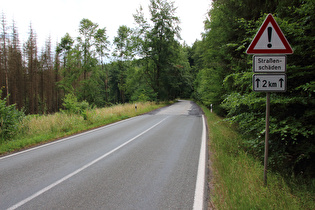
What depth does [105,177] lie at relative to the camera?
3.93 metres

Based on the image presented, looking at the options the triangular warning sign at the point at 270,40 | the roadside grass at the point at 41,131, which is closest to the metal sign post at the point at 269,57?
the triangular warning sign at the point at 270,40

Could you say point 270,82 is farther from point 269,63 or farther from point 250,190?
point 250,190

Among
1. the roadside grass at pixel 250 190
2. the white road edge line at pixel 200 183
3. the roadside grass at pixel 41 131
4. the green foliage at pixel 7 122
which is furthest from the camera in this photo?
the green foliage at pixel 7 122

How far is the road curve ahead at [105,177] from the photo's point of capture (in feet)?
9.79

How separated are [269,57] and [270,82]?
17.2 inches

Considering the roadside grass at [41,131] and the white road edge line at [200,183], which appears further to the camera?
the roadside grass at [41,131]

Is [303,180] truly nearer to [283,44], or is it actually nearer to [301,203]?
[301,203]

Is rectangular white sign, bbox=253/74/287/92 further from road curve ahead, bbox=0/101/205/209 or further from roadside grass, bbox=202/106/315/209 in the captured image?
road curve ahead, bbox=0/101/205/209

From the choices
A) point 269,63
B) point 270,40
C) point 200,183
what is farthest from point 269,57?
point 200,183

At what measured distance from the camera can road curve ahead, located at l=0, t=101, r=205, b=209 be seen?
298cm

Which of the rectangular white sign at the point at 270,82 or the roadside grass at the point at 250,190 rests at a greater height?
the rectangular white sign at the point at 270,82

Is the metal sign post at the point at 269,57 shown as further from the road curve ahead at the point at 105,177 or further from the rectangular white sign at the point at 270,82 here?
the road curve ahead at the point at 105,177

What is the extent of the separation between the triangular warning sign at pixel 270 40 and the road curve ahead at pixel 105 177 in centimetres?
285

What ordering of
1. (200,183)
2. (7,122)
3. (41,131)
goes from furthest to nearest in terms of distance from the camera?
(41,131)
(7,122)
(200,183)
